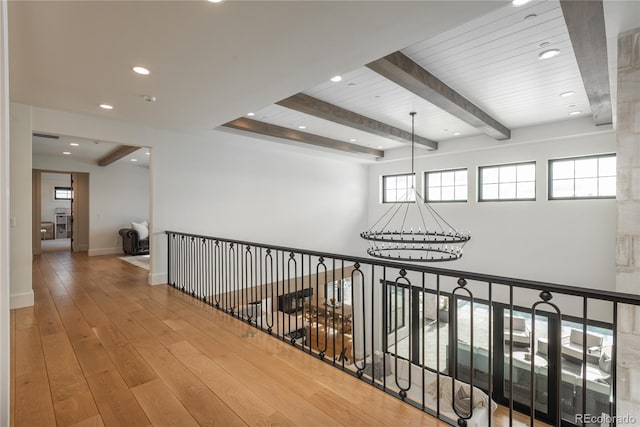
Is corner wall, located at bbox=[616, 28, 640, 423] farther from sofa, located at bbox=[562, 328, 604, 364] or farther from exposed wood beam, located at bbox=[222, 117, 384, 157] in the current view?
exposed wood beam, located at bbox=[222, 117, 384, 157]

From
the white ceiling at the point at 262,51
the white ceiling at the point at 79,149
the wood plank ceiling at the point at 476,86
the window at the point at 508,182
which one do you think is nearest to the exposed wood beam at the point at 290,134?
the wood plank ceiling at the point at 476,86

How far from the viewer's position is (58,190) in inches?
476

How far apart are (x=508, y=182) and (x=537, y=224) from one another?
1.07 m

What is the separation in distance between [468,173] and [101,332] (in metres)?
7.26

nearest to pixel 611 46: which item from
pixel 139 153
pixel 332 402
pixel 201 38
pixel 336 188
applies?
pixel 201 38

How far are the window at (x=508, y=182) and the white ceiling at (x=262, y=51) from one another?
1938 millimetres

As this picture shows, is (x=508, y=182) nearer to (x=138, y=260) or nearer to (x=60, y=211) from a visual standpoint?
(x=138, y=260)

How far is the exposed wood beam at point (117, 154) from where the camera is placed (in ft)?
21.8

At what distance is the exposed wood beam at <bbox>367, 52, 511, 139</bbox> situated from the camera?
3246mm

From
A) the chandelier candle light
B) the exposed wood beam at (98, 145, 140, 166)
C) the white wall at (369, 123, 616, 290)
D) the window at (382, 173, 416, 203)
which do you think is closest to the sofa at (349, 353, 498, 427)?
the chandelier candle light

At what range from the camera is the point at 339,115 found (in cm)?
496

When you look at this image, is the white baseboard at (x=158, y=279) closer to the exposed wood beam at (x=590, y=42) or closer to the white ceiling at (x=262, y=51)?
the white ceiling at (x=262, y=51)

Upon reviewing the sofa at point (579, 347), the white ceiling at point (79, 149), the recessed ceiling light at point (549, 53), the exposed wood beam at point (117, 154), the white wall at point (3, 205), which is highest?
the recessed ceiling light at point (549, 53)

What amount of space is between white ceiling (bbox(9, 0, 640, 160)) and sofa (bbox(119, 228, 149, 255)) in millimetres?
4547
